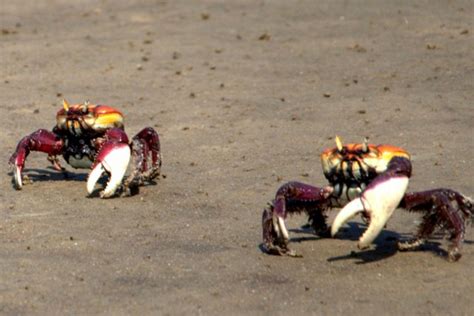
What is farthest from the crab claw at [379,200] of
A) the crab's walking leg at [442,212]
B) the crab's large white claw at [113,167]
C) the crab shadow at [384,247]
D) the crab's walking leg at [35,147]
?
the crab's walking leg at [35,147]

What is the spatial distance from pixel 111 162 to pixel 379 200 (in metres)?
2.74

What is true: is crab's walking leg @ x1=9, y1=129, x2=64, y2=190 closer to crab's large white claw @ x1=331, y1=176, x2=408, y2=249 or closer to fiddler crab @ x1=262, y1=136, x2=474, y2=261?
→ fiddler crab @ x1=262, y1=136, x2=474, y2=261

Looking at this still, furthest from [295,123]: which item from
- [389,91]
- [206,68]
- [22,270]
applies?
[22,270]

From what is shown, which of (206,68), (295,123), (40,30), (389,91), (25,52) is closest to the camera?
(295,123)

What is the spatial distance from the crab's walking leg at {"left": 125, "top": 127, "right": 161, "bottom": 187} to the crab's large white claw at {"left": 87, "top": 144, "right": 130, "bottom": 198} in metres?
0.21

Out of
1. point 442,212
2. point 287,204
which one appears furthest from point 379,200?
point 287,204

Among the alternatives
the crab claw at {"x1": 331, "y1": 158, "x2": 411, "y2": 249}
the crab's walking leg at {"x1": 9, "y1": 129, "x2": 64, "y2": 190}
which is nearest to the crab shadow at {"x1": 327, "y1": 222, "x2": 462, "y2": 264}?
the crab claw at {"x1": 331, "y1": 158, "x2": 411, "y2": 249}

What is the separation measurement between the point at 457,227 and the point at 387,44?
7.32 meters

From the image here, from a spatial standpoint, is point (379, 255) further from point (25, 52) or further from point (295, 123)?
point (25, 52)

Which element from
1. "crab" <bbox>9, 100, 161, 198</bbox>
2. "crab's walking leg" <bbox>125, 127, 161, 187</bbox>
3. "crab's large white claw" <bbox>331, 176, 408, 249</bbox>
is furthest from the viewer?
"crab's walking leg" <bbox>125, 127, 161, 187</bbox>

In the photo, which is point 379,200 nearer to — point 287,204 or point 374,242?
point 287,204

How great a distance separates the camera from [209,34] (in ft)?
51.5

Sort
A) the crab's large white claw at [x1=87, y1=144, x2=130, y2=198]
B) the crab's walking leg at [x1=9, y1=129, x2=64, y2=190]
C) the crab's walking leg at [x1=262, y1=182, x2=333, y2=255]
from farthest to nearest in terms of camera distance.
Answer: the crab's walking leg at [x1=9, y1=129, x2=64, y2=190] < the crab's large white claw at [x1=87, y1=144, x2=130, y2=198] < the crab's walking leg at [x1=262, y1=182, x2=333, y2=255]

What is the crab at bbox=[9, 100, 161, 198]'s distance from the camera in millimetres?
9670
